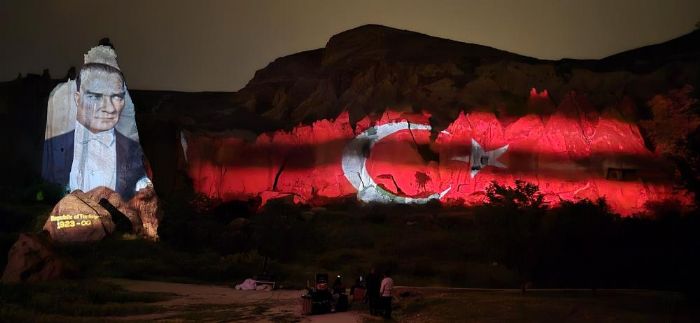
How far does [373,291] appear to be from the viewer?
46.6 ft

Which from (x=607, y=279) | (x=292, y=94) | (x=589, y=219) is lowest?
(x=607, y=279)

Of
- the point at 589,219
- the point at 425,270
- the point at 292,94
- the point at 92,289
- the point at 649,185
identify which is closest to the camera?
the point at 92,289

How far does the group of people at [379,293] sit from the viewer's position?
44.3 ft

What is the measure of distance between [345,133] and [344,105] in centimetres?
838

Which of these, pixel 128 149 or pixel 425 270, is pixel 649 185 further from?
pixel 128 149

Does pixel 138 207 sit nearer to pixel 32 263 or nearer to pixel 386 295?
pixel 32 263

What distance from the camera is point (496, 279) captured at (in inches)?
863

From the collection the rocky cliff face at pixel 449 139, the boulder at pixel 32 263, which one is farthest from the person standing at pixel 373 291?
the rocky cliff face at pixel 449 139

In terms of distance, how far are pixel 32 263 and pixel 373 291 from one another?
366 inches

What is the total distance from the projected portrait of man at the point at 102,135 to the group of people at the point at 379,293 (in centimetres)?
1806

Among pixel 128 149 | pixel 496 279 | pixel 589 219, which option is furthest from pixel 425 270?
pixel 128 149

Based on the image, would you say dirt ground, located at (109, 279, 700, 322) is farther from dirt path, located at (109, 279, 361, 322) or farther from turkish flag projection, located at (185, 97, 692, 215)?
turkish flag projection, located at (185, 97, 692, 215)

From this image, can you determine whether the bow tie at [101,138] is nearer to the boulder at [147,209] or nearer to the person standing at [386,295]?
the boulder at [147,209]

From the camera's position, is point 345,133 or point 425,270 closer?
point 425,270
